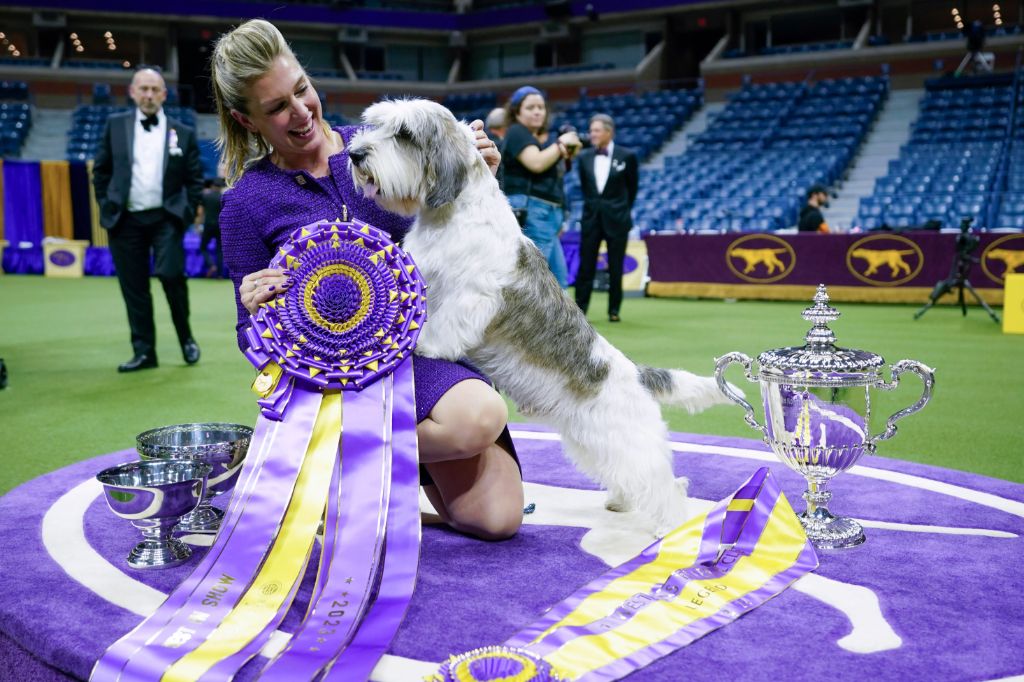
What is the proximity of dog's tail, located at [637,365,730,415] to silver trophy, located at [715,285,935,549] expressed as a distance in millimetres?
56

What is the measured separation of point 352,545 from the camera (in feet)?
6.93

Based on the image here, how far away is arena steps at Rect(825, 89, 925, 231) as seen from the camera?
16.1 metres

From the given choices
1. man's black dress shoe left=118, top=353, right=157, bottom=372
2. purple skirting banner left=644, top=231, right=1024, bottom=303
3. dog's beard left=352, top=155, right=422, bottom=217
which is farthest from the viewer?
purple skirting banner left=644, top=231, right=1024, bottom=303

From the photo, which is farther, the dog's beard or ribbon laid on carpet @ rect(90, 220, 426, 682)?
the dog's beard

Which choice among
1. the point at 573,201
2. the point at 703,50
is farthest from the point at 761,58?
the point at 573,201

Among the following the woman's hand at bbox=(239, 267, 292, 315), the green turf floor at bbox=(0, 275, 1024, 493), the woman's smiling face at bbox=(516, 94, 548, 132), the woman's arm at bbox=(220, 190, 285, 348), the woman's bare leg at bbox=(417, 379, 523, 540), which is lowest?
the green turf floor at bbox=(0, 275, 1024, 493)

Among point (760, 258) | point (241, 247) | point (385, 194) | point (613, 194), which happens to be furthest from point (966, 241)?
point (241, 247)

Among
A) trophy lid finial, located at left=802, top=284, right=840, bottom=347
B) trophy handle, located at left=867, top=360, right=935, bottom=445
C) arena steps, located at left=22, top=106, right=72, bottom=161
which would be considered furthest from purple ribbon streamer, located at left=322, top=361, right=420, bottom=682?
arena steps, located at left=22, top=106, right=72, bottom=161

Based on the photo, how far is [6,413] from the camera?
4.54 m

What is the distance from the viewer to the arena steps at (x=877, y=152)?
16.1 meters

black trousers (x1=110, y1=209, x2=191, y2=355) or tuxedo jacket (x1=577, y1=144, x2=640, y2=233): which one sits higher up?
tuxedo jacket (x1=577, y1=144, x2=640, y2=233)

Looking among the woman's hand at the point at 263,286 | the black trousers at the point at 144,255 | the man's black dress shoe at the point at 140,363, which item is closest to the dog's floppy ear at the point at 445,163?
the woman's hand at the point at 263,286

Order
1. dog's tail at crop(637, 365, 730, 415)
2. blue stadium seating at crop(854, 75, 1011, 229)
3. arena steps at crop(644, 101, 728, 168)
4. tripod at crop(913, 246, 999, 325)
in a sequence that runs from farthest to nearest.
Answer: arena steps at crop(644, 101, 728, 168)
blue stadium seating at crop(854, 75, 1011, 229)
tripod at crop(913, 246, 999, 325)
dog's tail at crop(637, 365, 730, 415)

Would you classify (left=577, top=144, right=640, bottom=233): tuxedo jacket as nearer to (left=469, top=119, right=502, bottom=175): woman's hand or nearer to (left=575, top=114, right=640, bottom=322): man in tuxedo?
(left=575, top=114, right=640, bottom=322): man in tuxedo
